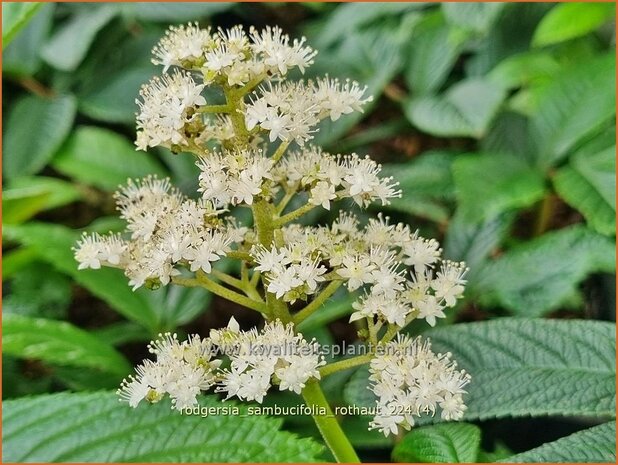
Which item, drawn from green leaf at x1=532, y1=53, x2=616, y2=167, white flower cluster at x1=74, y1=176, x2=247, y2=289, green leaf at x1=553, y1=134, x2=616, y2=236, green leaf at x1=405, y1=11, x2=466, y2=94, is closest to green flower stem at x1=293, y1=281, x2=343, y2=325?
white flower cluster at x1=74, y1=176, x2=247, y2=289

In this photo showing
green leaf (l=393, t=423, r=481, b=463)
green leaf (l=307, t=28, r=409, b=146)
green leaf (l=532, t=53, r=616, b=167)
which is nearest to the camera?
green leaf (l=393, t=423, r=481, b=463)

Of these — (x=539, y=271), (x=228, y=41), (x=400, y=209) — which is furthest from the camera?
(x=400, y=209)

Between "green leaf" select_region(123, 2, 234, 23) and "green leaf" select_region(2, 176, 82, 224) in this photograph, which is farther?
"green leaf" select_region(123, 2, 234, 23)

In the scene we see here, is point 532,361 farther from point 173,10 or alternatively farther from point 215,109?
point 173,10

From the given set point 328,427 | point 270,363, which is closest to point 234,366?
point 270,363

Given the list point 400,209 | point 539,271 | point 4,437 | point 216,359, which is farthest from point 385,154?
point 4,437

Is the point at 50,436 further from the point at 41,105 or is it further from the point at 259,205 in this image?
the point at 41,105

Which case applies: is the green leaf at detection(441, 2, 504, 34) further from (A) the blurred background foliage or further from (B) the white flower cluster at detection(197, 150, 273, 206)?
(B) the white flower cluster at detection(197, 150, 273, 206)
